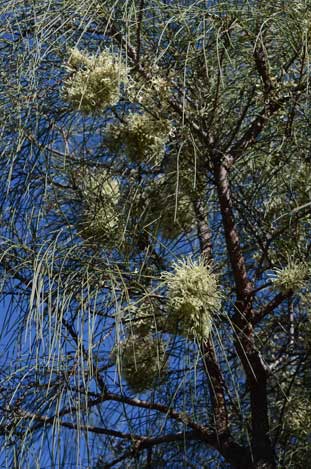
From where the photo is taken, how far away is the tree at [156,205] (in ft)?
4.18

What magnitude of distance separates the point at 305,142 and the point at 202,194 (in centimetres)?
17

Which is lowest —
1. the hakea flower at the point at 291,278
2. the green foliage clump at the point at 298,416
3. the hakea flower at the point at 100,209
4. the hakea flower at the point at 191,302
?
the hakea flower at the point at 191,302

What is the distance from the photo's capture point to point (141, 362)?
4.53ft

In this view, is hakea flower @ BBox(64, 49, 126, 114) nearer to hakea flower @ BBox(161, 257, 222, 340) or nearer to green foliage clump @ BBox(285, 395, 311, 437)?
hakea flower @ BBox(161, 257, 222, 340)

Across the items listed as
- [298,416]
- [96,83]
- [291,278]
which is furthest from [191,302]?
[298,416]

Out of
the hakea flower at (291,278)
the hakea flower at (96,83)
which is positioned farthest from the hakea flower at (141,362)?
the hakea flower at (96,83)

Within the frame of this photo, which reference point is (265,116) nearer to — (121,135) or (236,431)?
(121,135)

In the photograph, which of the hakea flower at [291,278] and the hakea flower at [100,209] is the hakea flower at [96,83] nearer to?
the hakea flower at [100,209]

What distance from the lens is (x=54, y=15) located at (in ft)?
4.66

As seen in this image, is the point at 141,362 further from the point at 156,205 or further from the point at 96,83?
the point at 96,83

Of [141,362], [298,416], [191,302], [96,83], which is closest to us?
[191,302]

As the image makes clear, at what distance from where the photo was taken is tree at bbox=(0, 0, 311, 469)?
50.2 inches

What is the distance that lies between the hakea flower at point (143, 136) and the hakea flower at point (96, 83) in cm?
7

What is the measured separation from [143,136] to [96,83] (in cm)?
11
